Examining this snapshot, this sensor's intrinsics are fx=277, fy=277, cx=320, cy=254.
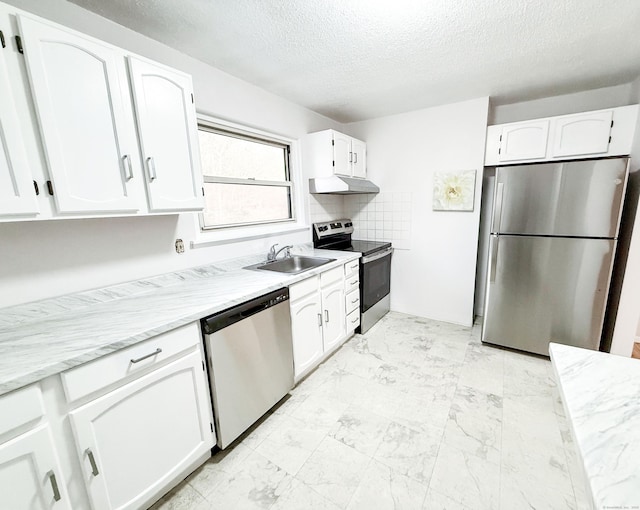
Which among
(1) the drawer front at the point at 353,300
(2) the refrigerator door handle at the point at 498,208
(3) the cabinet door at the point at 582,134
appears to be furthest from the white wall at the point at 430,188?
(1) the drawer front at the point at 353,300

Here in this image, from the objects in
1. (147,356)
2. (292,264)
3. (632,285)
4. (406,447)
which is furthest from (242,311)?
(632,285)

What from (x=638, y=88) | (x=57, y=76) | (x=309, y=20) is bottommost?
(x=57, y=76)

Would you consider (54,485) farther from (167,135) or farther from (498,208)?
(498,208)

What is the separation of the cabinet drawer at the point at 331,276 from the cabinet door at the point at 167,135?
1074mm

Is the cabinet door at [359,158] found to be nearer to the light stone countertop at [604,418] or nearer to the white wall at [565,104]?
the white wall at [565,104]

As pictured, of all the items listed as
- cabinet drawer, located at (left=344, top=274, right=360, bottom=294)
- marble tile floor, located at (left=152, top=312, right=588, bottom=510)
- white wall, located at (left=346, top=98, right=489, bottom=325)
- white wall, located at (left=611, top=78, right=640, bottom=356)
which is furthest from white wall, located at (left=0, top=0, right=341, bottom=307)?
white wall, located at (left=611, top=78, right=640, bottom=356)

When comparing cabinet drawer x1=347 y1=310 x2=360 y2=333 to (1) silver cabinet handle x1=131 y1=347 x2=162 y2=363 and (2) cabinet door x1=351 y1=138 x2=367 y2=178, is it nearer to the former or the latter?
(2) cabinet door x1=351 y1=138 x2=367 y2=178

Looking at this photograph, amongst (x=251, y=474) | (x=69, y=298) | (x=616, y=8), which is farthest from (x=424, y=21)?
(x=251, y=474)

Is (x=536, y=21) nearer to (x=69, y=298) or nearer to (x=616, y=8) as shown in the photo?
(x=616, y=8)

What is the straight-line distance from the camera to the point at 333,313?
2432 millimetres

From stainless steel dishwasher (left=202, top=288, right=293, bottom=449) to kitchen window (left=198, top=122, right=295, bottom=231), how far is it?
2.89 ft

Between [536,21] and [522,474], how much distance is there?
2383 millimetres

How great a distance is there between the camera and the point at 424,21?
4.88ft

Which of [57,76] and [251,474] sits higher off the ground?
[57,76]
